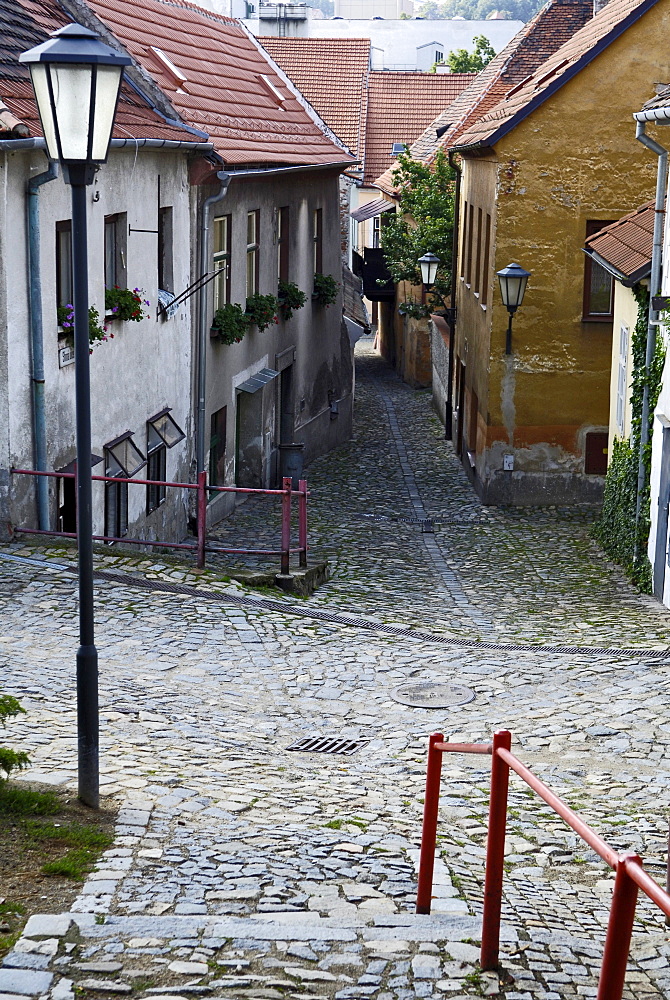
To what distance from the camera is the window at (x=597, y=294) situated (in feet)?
65.0

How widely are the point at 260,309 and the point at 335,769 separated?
41.9 feet

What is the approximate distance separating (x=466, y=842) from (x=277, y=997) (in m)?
2.40

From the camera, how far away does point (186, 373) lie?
1672cm

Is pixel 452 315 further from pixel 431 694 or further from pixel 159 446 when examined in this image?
pixel 431 694

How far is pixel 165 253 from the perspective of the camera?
15914mm

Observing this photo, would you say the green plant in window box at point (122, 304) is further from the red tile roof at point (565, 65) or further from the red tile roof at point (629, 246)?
the red tile roof at point (565, 65)

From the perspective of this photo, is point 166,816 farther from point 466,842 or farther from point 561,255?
point 561,255

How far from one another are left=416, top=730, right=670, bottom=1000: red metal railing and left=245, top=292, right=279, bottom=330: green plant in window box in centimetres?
1469

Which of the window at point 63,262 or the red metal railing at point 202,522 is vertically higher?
the window at point 63,262

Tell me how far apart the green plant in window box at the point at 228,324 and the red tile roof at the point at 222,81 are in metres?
2.06

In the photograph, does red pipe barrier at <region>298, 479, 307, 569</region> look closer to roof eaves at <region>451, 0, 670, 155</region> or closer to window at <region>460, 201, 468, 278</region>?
roof eaves at <region>451, 0, 670, 155</region>

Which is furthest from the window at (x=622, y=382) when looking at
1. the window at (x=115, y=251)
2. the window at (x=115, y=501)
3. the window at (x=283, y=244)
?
the window at (x=283, y=244)

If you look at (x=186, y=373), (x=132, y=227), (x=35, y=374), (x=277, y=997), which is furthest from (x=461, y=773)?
(x=186, y=373)

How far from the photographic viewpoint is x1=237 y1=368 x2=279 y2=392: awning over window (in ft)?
64.3
